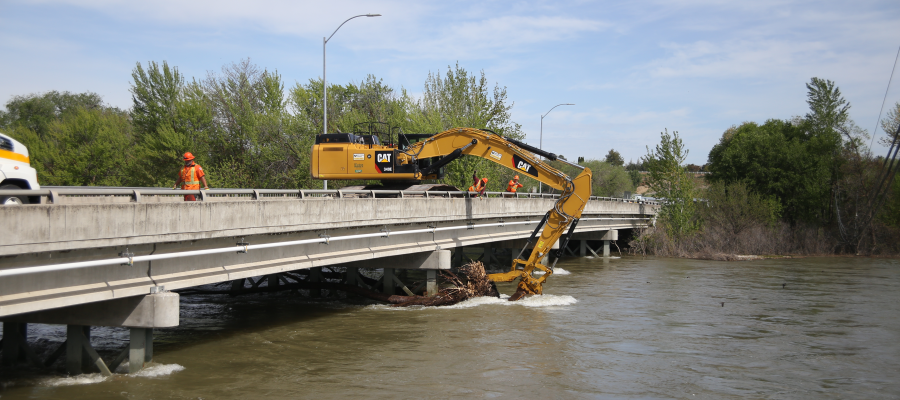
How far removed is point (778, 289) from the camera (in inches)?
934

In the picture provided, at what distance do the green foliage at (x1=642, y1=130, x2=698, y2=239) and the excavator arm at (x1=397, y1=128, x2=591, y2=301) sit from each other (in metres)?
21.6

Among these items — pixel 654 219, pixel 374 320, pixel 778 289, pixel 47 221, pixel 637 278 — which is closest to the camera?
pixel 47 221

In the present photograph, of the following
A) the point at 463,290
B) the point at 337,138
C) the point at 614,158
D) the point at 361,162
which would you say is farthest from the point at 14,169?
the point at 614,158

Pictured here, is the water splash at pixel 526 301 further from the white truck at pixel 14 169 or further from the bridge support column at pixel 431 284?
the white truck at pixel 14 169

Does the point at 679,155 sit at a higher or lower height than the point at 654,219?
higher

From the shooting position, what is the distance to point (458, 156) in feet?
66.7

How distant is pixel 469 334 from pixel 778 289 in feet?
48.7

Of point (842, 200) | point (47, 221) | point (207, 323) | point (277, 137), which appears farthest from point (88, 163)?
point (842, 200)

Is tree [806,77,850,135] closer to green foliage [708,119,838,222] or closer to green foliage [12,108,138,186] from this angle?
green foliage [708,119,838,222]

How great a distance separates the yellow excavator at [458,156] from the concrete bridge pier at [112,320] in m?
10.9

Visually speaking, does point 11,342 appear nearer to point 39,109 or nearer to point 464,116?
point 464,116

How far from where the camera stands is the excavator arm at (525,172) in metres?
19.0

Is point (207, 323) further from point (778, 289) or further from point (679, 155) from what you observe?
point (679, 155)

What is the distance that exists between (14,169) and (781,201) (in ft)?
153
